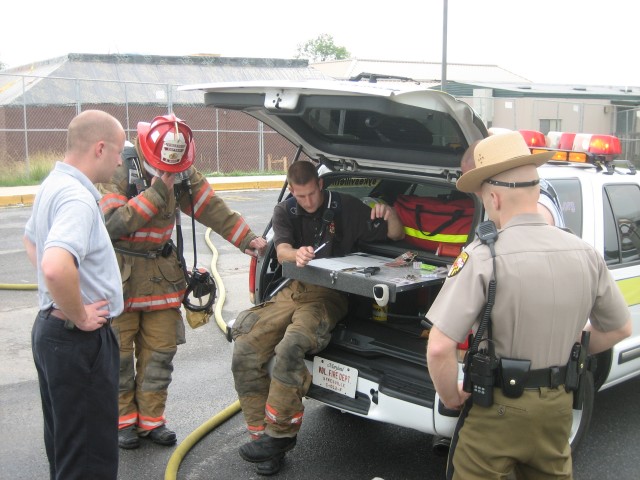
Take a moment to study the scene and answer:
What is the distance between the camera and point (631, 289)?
4.54 m

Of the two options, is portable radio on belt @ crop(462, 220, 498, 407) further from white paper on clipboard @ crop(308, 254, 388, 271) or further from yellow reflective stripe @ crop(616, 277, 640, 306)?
yellow reflective stripe @ crop(616, 277, 640, 306)

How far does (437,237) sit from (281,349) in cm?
120

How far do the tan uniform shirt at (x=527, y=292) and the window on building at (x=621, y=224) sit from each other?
206 centimetres

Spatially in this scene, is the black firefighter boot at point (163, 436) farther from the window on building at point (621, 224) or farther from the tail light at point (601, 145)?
the tail light at point (601, 145)

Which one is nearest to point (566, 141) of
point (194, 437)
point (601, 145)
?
point (601, 145)

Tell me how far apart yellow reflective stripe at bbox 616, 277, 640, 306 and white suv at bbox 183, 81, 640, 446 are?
1 centimetres

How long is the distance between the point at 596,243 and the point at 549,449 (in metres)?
2.06

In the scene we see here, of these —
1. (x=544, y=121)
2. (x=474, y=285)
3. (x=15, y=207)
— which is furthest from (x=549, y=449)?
(x=544, y=121)

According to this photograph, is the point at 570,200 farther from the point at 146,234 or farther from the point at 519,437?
the point at 146,234

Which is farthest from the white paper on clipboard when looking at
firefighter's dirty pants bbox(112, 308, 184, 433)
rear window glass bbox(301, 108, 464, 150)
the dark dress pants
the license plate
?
the dark dress pants

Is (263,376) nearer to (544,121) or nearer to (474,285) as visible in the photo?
(474,285)

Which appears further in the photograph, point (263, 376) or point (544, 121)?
point (544, 121)

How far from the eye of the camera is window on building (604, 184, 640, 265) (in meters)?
4.56

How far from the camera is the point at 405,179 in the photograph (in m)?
4.50
